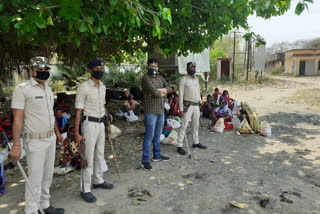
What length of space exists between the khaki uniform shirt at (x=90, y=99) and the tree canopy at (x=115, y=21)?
654 millimetres

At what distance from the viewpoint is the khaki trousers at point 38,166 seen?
2928mm

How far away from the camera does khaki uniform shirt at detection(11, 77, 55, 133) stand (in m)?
2.80

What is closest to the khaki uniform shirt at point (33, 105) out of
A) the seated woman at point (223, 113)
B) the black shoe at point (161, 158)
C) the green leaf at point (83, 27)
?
the green leaf at point (83, 27)

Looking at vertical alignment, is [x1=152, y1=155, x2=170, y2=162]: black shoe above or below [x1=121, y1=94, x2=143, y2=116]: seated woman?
below

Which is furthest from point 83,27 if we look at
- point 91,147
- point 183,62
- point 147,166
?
point 183,62

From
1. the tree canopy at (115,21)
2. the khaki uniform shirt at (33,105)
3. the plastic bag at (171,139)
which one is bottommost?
the plastic bag at (171,139)

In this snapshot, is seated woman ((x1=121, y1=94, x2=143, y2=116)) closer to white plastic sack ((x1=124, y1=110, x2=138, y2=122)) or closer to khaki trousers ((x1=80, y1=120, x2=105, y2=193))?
→ white plastic sack ((x1=124, y1=110, x2=138, y2=122))

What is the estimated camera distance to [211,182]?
4203mm

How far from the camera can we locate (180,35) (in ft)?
18.1

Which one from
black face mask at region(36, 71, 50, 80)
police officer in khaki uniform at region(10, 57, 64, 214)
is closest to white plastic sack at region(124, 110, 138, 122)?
police officer in khaki uniform at region(10, 57, 64, 214)

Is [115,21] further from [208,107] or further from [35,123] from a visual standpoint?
[208,107]

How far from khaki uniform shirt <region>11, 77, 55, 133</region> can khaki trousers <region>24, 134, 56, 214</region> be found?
0.17m

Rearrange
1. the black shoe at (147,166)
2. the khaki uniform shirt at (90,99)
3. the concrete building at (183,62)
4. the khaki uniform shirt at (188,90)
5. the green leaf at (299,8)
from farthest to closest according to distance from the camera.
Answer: the concrete building at (183,62) → the khaki uniform shirt at (188,90) → the black shoe at (147,166) → the green leaf at (299,8) → the khaki uniform shirt at (90,99)

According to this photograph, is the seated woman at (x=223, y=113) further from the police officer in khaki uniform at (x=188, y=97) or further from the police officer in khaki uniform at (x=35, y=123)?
the police officer in khaki uniform at (x=35, y=123)
